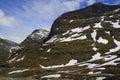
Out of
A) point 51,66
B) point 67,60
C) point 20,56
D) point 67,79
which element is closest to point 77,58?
point 67,60

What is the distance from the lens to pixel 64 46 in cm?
19188

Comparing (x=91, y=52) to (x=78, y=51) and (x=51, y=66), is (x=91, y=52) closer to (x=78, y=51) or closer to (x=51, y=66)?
(x=78, y=51)

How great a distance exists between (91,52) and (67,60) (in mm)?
18985

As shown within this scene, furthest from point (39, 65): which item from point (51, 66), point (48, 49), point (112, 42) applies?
point (112, 42)

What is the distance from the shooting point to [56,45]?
19300cm

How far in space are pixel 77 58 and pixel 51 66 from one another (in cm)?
1936

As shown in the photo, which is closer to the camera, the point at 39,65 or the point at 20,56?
the point at 39,65

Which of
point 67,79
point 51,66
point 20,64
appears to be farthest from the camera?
point 20,64

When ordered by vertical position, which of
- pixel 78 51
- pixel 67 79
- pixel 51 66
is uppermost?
pixel 78 51

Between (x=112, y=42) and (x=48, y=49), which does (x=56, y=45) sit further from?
(x=112, y=42)

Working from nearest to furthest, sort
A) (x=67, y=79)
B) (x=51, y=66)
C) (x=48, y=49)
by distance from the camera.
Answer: (x=67, y=79)
(x=51, y=66)
(x=48, y=49)

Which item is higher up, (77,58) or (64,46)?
(64,46)

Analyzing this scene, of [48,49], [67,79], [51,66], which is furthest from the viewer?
[48,49]

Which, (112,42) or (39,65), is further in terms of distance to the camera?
(112,42)
